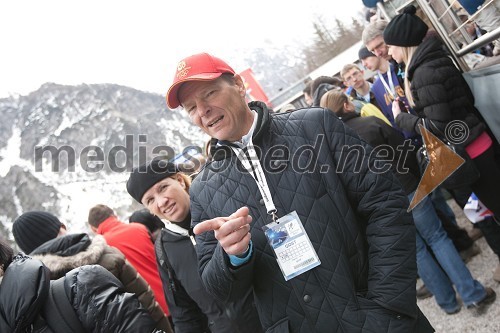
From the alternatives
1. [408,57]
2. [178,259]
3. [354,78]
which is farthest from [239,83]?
[354,78]

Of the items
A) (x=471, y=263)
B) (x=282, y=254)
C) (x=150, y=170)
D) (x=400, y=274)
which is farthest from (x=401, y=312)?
(x=471, y=263)

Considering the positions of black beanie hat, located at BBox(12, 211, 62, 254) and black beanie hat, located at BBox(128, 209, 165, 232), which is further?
black beanie hat, located at BBox(128, 209, 165, 232)

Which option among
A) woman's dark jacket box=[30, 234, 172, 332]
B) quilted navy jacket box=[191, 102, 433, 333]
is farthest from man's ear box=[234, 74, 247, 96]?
woman's dark jacket box=[30, 234, 172, 332]

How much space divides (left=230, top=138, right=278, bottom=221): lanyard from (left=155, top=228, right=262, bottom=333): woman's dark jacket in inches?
41.2

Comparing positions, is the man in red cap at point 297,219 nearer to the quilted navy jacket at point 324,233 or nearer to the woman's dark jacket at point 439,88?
the quilted navy jacket at point 324,233

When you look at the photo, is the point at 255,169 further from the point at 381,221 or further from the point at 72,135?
the point at 72,135

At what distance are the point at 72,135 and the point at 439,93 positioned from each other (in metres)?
170

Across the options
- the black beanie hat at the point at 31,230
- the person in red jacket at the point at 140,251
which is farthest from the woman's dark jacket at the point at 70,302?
the person in red jacket at the point at 140,251

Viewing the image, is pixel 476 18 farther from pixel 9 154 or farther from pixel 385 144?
pixel 9 154

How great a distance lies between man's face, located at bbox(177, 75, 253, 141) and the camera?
1.78m

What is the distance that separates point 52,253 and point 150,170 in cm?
92

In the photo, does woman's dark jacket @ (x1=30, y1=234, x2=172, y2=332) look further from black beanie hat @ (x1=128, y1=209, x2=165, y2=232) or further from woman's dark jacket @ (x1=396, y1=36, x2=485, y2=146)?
woman's dark jacket @ (x1=396, y1=36, x2=485, y2=146)

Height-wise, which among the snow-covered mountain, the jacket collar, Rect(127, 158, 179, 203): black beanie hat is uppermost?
the snow-covered mountain

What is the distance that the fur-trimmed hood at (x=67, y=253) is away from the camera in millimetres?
2457
